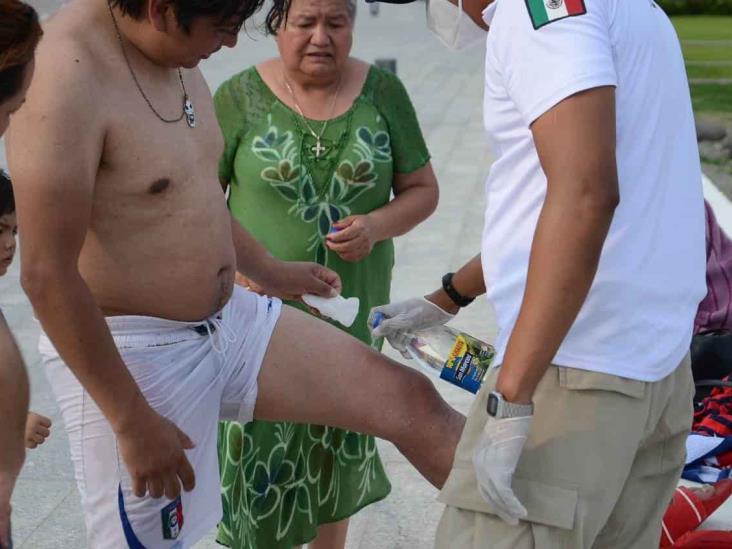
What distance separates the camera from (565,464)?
7.40 feet

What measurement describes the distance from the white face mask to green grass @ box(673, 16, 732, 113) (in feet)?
35.0

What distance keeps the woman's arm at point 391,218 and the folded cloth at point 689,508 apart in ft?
3.61

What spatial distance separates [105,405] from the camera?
103 inches

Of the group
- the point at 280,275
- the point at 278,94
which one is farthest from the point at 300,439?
the point at 278,94

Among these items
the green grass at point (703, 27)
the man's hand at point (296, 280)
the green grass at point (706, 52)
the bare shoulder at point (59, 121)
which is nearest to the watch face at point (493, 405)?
the bare shoulder at point (59, 121)

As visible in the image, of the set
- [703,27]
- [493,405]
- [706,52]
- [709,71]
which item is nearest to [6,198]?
[493,405]

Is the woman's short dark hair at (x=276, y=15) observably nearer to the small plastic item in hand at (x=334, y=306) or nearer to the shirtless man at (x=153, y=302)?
the shirtless man at (x=153, y=302)

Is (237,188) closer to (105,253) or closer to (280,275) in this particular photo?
(280,275)

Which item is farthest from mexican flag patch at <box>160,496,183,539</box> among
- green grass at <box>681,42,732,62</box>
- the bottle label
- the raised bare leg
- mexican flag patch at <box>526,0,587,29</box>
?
green grass at <box>681,42,732,62</box>

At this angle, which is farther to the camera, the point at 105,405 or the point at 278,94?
the point at 278,94

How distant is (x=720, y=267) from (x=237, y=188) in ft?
5.74

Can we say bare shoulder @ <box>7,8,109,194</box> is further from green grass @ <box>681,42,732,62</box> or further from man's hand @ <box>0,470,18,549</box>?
green grass @ <box>681,42,732,62</box>

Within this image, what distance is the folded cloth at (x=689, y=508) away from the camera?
3.70 m

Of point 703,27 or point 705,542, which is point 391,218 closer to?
point 705,542
